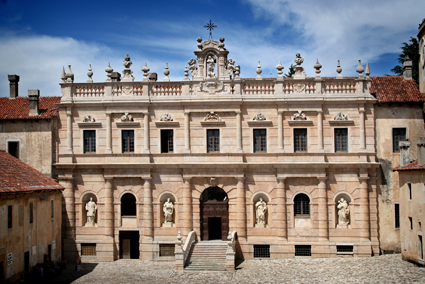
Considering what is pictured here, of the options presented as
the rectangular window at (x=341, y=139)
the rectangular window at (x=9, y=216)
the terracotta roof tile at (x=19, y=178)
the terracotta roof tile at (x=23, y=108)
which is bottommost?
the rectangular window at (x=9, y=216)

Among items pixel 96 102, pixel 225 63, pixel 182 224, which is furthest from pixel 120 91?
pixel 182 224

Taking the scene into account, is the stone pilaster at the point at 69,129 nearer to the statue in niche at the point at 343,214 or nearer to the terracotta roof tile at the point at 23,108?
the terracotta roof tile at the point at 23,108

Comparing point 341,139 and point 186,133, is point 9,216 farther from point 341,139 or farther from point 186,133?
point 341,139

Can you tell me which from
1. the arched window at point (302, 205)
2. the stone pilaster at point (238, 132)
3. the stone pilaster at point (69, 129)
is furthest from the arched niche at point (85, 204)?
the arched window at point (302, 205)

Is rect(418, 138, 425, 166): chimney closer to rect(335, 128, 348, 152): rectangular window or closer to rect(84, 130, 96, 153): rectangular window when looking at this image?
rect(335, 128, 348, 152): rectangular window

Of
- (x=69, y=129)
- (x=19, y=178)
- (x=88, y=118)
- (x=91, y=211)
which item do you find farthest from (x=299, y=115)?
(x=19, y=178)

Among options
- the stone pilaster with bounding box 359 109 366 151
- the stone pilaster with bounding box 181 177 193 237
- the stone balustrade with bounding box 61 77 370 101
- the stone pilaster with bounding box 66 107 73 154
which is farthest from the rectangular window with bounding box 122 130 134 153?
the stone pilaster with bounding box 359 109 366 151

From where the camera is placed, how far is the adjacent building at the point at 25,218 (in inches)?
983

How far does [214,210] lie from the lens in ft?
111

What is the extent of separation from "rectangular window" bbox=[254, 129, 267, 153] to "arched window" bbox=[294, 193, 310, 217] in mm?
4284

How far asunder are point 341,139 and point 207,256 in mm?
12906

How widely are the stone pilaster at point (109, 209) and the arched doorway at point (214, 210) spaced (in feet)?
21.9

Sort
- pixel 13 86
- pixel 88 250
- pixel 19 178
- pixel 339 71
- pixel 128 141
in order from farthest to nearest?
pixel 13 86 → pixel 128 141 → pixel 339 71 → pixel 88 250 → pixel 19 178

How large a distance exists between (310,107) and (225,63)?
7.12 m
